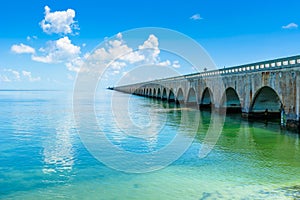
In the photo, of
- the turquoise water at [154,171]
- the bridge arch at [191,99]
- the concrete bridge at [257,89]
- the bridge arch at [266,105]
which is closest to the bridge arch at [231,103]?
the concrete bridge at [257,89]

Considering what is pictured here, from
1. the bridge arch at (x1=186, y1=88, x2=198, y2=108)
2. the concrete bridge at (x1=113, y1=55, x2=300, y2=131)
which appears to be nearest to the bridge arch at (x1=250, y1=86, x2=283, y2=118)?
the concrete bridge at (x1=113, y1=55, x2=300, y2=131)

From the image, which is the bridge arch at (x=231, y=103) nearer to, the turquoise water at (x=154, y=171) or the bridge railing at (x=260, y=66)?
the bridge railing at (x=260, y=66)

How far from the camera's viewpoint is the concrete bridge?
20562mm

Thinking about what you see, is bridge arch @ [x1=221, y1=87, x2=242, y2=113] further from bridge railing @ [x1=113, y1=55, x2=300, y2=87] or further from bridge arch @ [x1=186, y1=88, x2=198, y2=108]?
bridge arch @ [x1=186, y1=88, x2=198, y2=108]

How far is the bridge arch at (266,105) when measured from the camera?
2634cm

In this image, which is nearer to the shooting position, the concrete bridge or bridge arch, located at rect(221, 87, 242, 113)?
the concrete bridge

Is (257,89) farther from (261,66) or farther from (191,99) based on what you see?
(191,99)

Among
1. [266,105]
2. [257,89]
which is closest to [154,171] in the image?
[257,89]

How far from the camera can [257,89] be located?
82.0ft

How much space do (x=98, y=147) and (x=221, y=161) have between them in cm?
623

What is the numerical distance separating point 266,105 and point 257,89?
3.07 metres

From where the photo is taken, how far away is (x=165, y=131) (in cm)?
2191

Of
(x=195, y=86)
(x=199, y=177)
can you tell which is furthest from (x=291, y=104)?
(x=195, y=86)

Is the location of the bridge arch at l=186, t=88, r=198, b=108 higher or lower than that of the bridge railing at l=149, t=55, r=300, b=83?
lower
